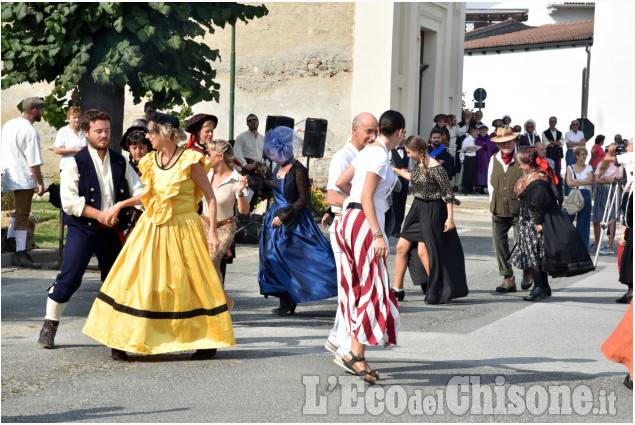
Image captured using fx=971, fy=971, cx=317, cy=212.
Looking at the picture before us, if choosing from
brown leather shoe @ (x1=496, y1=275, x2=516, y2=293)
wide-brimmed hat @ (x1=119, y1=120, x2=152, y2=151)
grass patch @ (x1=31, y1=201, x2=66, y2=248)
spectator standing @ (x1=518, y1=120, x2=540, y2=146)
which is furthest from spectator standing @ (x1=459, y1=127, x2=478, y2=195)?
wide-brimmed hat @ (x1=119, y1=120, x2=152, y2=151)

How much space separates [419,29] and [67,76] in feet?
52.6

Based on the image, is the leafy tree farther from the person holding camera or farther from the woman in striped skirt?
the woman in striped skirt

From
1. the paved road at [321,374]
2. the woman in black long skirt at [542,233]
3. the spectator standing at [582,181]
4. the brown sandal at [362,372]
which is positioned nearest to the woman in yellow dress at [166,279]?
the paved road at [321,374]

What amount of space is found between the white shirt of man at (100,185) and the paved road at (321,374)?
1.13 meters

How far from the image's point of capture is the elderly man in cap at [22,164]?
1210 centimetres

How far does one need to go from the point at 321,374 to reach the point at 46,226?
10.4 m

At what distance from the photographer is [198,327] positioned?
728 cm

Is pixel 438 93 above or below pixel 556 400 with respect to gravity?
above

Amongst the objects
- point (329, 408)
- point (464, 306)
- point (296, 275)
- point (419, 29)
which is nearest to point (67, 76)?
point (296, 275)

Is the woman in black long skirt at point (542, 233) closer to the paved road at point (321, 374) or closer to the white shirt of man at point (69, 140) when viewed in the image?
the paved road at point (321, 374)

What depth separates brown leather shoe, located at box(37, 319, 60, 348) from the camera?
300 inches

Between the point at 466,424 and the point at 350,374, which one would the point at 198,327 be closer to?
the point at 350,374

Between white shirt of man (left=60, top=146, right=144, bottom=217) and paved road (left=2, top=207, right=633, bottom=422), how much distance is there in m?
1.13

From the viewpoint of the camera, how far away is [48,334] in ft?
25.0
